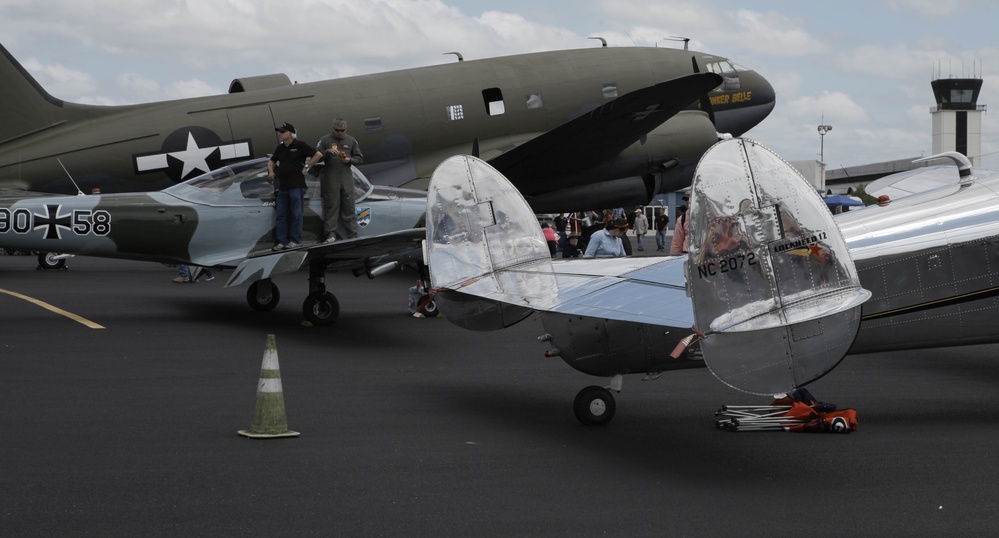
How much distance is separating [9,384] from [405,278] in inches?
467

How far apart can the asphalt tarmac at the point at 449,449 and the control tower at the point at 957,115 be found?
123m

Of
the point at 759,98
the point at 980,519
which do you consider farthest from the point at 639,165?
the point at 980,519

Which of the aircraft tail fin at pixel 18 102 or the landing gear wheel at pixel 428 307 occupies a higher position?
the aircraft tail fin at pixel 18 102

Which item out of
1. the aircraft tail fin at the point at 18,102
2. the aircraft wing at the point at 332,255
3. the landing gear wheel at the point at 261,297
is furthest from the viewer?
the aircraft tail fin at the point at 18,102

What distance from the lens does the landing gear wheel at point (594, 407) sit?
839cm

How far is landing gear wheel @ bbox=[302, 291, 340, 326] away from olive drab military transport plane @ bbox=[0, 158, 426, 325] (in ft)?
0.04

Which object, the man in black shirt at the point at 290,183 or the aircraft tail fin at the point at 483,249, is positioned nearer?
the aircraft tail fin at the point at 483,249

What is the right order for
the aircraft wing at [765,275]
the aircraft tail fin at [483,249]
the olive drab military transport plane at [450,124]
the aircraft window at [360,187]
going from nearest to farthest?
the aircraft wing at [765,275] < the aircraft tail fin at [483,249] < the aircraft window at [360,187] < the olive drab military transport plane at [450,124]

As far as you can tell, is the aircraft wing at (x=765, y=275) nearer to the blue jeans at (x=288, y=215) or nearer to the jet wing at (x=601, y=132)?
the blue jeans at (x=288, y=215)

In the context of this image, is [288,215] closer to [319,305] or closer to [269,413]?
[319,305]

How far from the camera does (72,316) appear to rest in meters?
14.5

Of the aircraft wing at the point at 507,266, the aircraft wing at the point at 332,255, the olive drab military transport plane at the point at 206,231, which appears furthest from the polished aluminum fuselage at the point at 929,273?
the olive drab military transport plane at the point at 206,231

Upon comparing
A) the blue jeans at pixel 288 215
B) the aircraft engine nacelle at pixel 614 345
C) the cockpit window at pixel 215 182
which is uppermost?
the cockpit window at pixel 215 182

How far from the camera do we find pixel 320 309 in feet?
45.5
